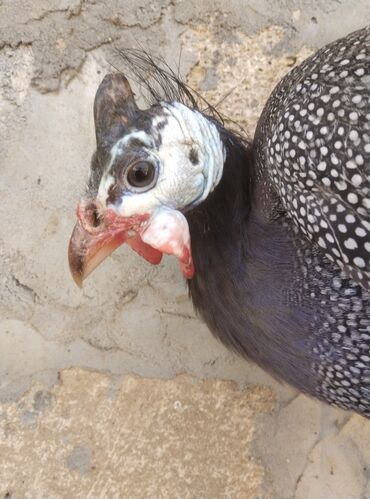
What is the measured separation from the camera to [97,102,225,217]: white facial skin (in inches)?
52.2

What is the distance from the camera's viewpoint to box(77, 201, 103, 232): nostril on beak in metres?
1.33

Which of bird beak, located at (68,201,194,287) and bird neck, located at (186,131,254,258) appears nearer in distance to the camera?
bird beak, located at (68,201,194,287)

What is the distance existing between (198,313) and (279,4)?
0.88m

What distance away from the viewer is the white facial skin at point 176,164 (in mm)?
1325

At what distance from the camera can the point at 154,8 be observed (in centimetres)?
185

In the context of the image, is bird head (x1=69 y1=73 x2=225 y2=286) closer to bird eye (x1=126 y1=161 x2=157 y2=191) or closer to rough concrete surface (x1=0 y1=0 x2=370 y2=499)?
bird eye (x1=126 y1=161 x2=157 y2=191)

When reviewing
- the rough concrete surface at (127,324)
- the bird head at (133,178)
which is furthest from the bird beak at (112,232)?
the rough concrete surface at (127,324)

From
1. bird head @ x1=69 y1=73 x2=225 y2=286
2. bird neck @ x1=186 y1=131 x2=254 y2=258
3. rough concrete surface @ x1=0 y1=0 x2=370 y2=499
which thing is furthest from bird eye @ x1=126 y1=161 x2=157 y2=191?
rough concrete surface @ x1=0 y1=0 x2=370 y2=499

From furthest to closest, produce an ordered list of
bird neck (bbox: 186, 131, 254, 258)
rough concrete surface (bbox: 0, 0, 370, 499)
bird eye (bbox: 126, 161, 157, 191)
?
rough concrete surface (bbox: 0, 0, 370, 499), bird neck (bbox: 186, 131, 254, 258), bird eye (bbox: 126, 161, 157, 191)

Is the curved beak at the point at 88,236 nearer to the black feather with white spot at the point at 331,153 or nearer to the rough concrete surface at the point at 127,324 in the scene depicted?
the black feather with white spot at the point at 331,153

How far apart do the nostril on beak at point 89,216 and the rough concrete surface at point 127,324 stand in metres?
0.53

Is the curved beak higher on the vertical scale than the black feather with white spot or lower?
lower

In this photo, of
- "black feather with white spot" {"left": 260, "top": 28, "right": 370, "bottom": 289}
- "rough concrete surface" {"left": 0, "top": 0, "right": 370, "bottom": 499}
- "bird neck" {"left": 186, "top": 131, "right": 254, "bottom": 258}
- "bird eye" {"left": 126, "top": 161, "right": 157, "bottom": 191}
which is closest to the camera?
"black feather with white spot" {"left": 260, "top": 28, "right": 370, "bottom": 289}

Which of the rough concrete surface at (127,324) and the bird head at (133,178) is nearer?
the bird head at (133,178)
